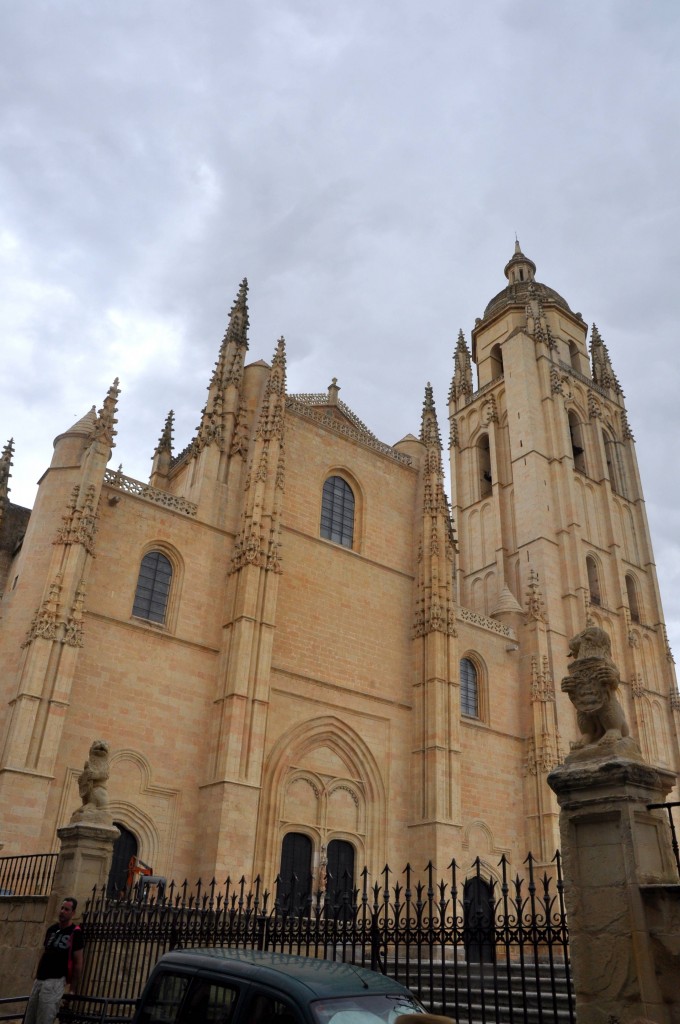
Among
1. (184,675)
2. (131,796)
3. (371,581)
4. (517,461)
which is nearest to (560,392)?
(517,461)

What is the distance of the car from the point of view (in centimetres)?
398

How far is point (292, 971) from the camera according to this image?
13.9 feet

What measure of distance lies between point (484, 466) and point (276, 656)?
21.4 meters

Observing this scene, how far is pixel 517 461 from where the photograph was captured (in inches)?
1346

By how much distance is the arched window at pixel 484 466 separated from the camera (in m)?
36.7

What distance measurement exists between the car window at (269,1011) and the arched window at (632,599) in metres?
31.9

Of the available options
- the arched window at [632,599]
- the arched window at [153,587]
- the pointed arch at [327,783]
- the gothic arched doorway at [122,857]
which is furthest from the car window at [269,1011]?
the arched window at [632,599]

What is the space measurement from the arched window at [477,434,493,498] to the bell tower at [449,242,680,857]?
66 mm

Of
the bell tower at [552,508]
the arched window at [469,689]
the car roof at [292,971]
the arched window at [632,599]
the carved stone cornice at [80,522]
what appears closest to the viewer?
the car roof at [292,971]

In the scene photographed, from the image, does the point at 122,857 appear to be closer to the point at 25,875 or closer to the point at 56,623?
the point at 25,875

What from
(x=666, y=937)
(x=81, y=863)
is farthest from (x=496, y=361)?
(x=666, y=937)

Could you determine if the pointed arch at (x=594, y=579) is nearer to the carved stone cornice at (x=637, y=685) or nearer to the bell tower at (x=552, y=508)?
the bell tower at (x=552, y=508)

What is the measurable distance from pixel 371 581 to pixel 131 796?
9243mm

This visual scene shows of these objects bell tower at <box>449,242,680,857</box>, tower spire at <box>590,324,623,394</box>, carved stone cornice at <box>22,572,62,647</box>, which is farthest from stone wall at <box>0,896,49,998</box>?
tower spire at <box>590,324,623,394</box>
